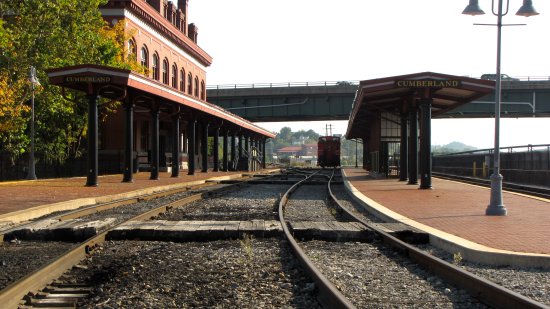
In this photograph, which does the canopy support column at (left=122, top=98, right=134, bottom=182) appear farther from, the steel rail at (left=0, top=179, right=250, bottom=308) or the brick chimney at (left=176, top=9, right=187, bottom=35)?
the brick chimney at (left=176, top=9, right=187, bottom=35)

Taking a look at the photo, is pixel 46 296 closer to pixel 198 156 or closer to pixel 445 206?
pixel 445 206

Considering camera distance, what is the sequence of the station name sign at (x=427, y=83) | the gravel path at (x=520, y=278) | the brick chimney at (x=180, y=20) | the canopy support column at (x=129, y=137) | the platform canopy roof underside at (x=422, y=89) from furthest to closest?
1. the brick chimney at (x=180, y=20)
2. the canopy support column at (x=129, y=137)
3. the platform canopy roof underside at (x=422, y=89)
4. the station name sign at (x=427, y=83)
5. the gravel path at (x=520, y=278)

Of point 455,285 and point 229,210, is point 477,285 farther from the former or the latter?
point 229,210

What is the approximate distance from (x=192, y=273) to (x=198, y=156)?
5068cm

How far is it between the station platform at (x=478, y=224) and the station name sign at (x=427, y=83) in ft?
16.0

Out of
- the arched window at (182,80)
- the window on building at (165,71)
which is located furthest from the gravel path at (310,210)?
the arched window at (182,80)

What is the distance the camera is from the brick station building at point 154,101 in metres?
21.8

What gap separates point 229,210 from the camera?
1409 cm

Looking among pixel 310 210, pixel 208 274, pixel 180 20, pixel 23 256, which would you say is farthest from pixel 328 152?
pixel 208 274

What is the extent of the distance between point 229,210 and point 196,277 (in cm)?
775

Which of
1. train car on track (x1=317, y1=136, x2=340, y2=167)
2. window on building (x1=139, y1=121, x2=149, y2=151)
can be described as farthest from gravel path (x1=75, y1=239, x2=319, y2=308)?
train car on track (x1=317, y1=136, x2=340, y2=167)

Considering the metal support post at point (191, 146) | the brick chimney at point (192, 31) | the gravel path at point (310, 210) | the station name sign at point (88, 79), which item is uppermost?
the brick chimney at point (192, 31)

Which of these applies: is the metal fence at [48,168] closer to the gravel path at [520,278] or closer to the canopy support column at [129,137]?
the canopy support column at [129,137]

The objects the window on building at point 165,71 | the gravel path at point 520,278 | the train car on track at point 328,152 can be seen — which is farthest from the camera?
the train car on track at point 328,152
